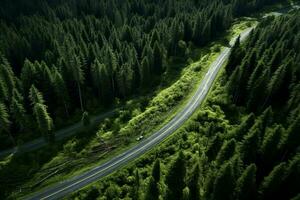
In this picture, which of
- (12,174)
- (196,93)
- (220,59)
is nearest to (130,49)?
(196,93)

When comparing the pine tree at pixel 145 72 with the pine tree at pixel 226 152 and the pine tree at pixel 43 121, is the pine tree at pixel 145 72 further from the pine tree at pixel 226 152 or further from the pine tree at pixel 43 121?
the pine tree at pixel 226 152

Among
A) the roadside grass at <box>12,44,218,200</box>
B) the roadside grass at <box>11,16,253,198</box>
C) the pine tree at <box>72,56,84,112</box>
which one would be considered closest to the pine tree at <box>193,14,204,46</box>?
the roadside grass at <box>12,44,218,200</box>

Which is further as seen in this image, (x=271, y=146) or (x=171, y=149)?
(x=171, y=149)

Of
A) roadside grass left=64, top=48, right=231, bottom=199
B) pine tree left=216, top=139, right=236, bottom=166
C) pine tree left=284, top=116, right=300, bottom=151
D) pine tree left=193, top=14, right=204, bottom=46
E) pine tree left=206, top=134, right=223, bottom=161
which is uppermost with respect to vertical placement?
pine tree left=193, top=14, right=204, bottom=46

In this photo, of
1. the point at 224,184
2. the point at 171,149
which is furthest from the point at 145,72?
the point at 224,184

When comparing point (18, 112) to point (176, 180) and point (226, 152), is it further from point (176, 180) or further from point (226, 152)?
point (226, 152)

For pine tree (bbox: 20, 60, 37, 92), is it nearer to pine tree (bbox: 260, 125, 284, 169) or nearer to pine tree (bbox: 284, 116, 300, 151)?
pine tree (bbox: 260, 125, 284, 169)
